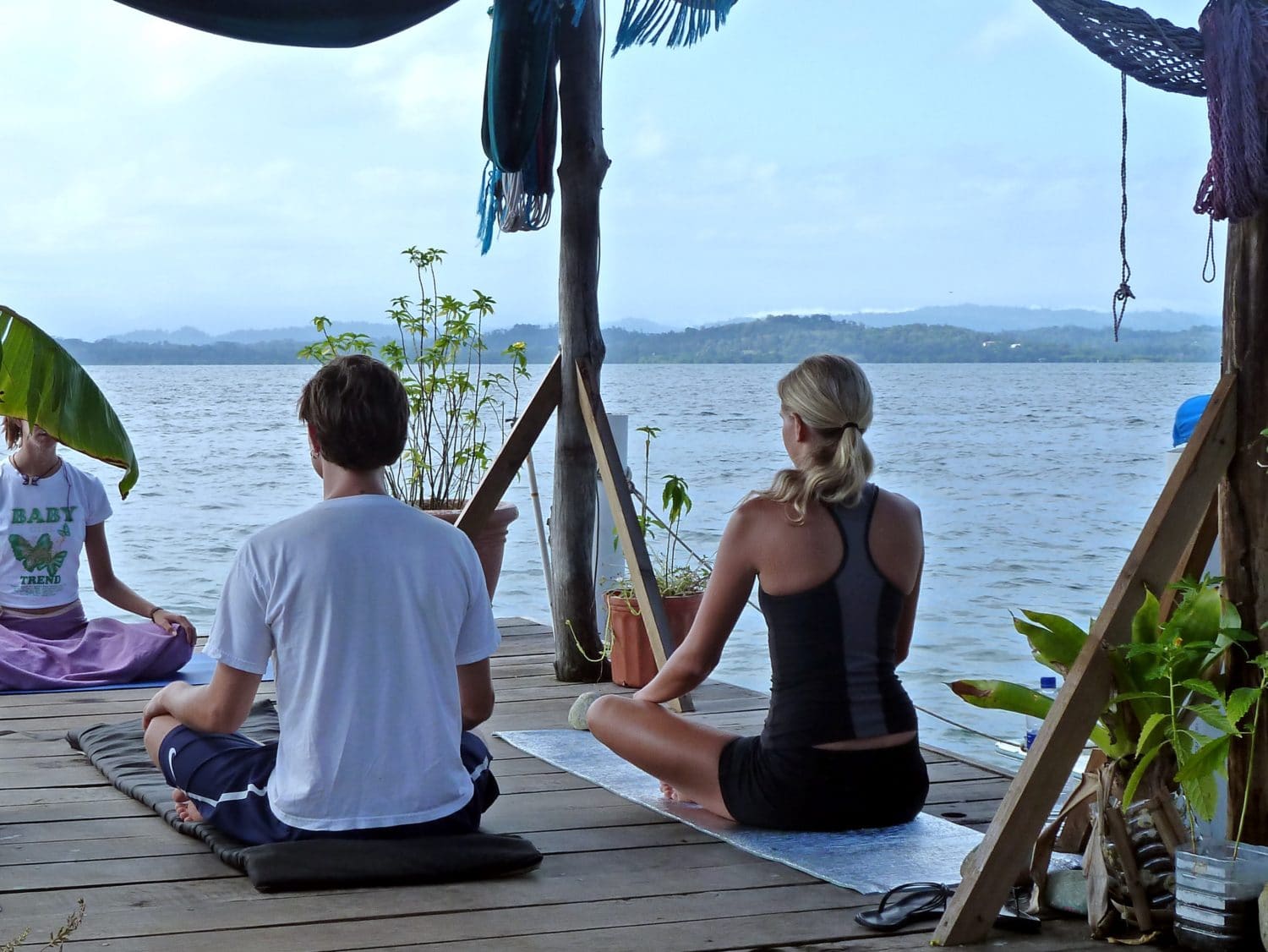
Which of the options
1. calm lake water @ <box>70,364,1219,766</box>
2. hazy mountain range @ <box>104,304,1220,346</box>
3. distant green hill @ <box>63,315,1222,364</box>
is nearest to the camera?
calm lake water @ <box>70,364,1219,766</box>

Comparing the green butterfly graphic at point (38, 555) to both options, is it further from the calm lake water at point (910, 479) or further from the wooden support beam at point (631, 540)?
the calm lake water at point (910, 479)

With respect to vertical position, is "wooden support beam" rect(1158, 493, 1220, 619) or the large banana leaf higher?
the large banana leaf

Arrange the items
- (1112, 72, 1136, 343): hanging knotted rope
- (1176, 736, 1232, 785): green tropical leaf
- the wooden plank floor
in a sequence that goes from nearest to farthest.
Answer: (1176, 736, 1232, 785): green tropical leaf < the wooden plank floor < (1112, 72, 1136, 343): hanging knotted rope

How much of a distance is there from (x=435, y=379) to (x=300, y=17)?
234cm

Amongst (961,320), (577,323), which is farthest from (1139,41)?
(961,320)

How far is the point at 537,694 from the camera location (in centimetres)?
407

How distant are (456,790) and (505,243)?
230 centimetres

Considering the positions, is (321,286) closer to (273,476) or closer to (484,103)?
(273,476)

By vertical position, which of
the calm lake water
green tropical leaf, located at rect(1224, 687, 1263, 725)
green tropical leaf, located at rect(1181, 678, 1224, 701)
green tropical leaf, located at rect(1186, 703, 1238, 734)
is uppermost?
green tropical leaf, located at rect(1181, 678, 1224, 701)

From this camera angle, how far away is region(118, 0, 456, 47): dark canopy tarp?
2.73 m

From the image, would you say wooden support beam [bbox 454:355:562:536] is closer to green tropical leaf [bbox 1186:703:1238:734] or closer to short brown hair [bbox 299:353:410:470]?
short brown hair [bbox 299:353:410:470]

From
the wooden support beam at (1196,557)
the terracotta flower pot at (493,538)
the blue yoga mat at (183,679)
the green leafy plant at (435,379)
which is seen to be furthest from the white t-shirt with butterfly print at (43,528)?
the wooden support beam at (1196,557)

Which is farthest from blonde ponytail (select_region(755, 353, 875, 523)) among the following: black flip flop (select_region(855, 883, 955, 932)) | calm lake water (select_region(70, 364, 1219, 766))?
Result: calm lake water (select_region(70, 364, 1219, 766))

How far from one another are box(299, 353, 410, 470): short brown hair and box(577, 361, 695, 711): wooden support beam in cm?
175
